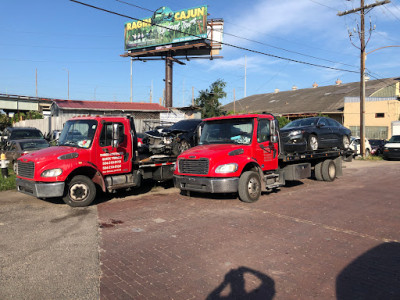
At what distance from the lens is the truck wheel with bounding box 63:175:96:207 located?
Answer: 818 centimetres

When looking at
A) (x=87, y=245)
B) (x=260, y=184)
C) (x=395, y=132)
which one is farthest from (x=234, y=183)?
(x=395, y=132)

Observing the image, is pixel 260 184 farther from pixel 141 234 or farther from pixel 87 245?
pixel 87 245

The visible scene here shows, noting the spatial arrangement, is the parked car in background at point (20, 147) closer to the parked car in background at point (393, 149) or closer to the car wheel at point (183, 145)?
the car wheel at point (183, 145)

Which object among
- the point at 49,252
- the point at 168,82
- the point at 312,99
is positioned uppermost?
the point at 168,82

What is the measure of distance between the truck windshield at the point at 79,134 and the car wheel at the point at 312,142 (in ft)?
24.0

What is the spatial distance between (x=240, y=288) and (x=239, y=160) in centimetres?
476

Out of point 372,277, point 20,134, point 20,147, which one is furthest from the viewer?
point 20,134

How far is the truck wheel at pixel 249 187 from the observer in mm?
8492

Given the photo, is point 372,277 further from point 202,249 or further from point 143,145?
point 143,145

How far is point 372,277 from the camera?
167 inches

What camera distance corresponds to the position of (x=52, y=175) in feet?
25.6

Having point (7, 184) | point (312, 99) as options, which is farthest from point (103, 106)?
point (312, 99)

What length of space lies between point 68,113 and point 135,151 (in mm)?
25639

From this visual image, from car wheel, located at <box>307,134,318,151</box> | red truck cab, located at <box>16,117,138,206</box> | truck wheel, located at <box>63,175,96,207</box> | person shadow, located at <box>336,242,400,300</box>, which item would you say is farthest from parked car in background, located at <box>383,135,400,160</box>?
truck wheel, located at <box>63,175,96,207</box>
